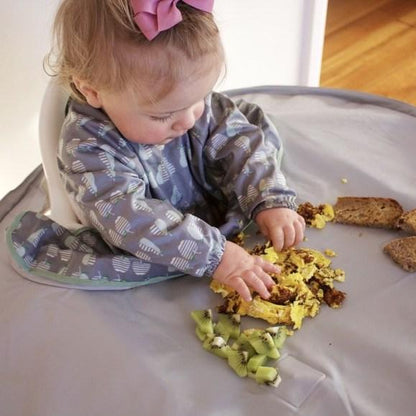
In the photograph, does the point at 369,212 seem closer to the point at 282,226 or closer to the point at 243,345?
the point at 282,226

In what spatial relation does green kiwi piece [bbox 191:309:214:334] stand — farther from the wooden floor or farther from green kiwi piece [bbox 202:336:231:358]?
the wooden floor

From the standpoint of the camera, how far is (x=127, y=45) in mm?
553

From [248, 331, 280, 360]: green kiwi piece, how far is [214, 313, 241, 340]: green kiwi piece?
0.06 feet

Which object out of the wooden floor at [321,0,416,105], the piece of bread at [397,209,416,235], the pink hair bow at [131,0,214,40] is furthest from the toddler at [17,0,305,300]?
the wooden floor at [321,0,416,105]

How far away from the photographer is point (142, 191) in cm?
65

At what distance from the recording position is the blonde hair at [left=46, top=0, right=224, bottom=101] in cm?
55

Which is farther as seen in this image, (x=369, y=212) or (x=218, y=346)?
(x=369, y=212)

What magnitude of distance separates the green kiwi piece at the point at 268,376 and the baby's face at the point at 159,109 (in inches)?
10.1

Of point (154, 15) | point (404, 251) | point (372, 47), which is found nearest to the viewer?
point (154, 15)

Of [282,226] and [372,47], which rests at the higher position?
[282,226]

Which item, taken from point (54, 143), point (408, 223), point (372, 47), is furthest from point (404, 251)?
point (372, 47)

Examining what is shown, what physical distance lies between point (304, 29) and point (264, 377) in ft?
2.89

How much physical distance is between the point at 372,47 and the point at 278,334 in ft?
4.09

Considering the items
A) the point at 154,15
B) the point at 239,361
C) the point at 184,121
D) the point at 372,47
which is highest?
the point at 154,15
